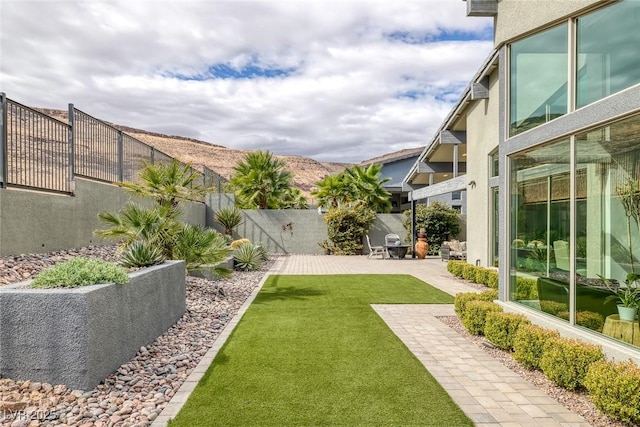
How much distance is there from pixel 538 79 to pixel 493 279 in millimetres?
5668

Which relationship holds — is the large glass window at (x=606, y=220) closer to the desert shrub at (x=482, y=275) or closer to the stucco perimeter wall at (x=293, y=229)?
the desert shrub at (x=482, y=275)

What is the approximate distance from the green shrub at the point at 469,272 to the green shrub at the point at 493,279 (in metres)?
0.90

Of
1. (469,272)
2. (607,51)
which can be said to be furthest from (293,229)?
(607,51)

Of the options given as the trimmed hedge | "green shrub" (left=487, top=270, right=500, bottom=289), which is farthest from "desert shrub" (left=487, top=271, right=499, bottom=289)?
the trimmed hedge

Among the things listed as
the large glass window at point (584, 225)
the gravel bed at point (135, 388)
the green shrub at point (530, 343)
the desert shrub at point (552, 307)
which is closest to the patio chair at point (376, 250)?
the gravel bed at point (135, 388)

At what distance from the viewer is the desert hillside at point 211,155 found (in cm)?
Result: 6919

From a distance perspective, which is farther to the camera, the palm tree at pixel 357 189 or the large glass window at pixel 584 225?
the palm tree at pixel 357 189

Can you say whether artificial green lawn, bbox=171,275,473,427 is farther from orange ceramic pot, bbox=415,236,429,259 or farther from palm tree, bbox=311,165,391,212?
palm tree, bbox=311,165,391,212

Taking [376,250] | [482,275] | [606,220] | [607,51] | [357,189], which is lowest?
[376,250]

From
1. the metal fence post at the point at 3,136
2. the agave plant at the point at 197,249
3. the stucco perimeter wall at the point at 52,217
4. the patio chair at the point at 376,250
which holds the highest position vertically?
the metal fence post at the point at 3,136

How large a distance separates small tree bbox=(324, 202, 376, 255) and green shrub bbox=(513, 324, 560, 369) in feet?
50.3

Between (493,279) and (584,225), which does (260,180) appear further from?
(584,225)

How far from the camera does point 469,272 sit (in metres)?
11.2

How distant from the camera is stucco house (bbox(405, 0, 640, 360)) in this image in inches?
149
